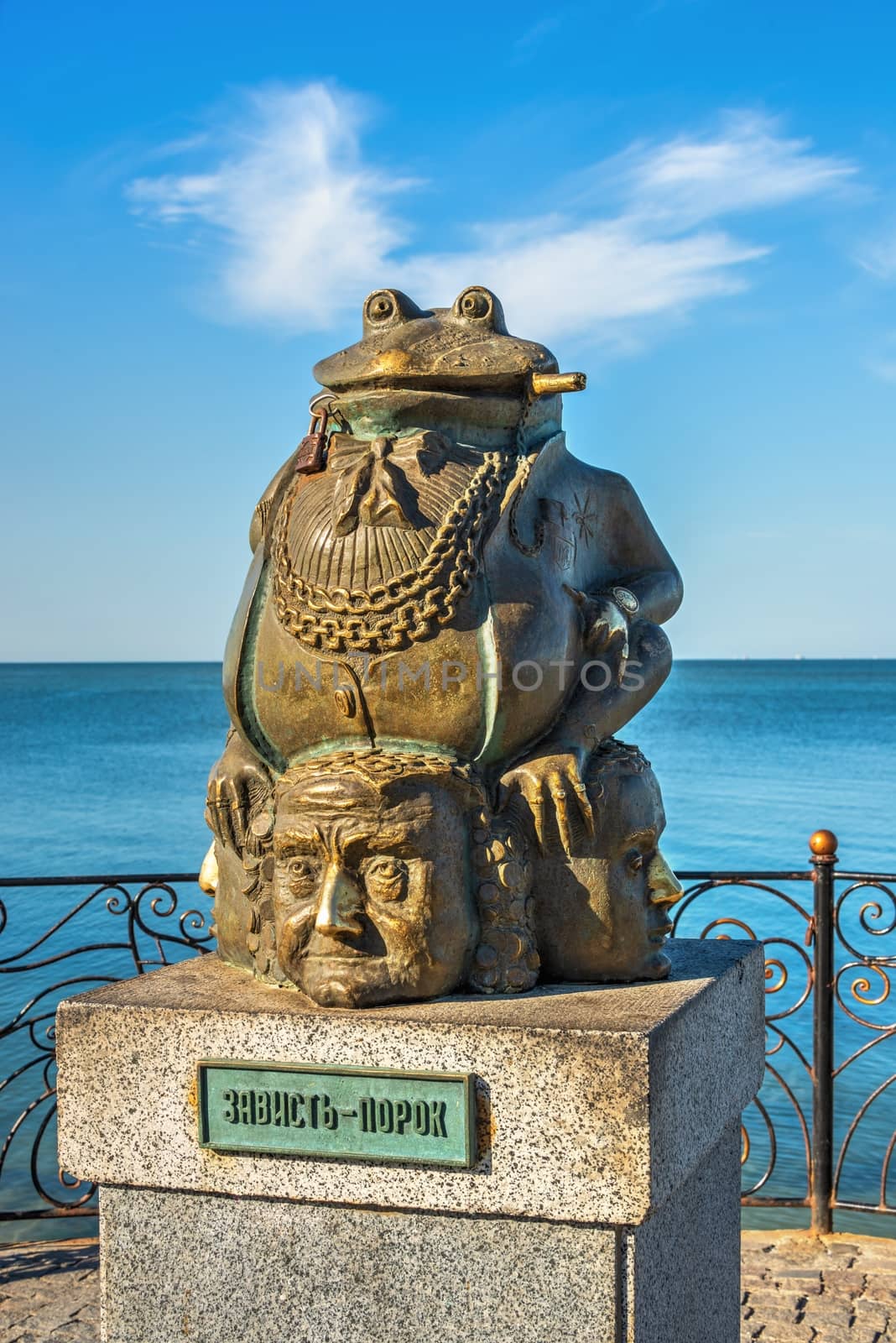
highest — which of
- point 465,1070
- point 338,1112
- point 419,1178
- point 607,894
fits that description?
point 607,894

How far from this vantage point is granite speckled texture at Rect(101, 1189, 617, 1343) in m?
2.77

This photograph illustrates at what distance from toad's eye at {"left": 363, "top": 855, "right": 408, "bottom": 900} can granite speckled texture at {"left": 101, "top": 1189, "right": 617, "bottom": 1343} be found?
67cm

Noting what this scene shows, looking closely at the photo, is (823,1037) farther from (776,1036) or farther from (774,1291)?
(776,1036)

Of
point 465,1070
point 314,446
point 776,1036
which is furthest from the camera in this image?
point 776,1036

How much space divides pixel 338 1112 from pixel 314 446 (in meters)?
1.58

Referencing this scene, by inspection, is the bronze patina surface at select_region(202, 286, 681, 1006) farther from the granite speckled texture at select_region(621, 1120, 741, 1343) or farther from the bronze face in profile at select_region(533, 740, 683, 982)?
the granite speckled texture at select_region(621, 1120, 741, 1343)

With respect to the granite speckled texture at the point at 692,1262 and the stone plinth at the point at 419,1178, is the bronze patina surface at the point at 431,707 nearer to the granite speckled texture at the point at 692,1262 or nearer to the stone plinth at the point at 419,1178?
the stone plinth at the point at 419,1178

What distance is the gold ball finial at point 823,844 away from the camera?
5.14 metres

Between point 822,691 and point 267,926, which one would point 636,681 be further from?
point 822,691

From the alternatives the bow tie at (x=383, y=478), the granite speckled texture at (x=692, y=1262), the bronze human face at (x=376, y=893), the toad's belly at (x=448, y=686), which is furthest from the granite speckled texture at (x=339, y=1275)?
the bow tie at (x=383, y=478)

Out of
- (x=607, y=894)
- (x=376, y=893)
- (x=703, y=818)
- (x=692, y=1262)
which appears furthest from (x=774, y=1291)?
(x=703, y=818)

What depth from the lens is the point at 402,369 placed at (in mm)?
3260

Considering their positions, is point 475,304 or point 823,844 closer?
point 475,304

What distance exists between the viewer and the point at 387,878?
A: 2910mm
